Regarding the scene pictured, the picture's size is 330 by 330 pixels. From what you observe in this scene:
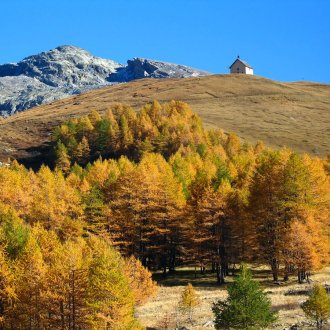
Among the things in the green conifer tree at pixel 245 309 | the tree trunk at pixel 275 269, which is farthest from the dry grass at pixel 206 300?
the green conifer tree at pixel 245 309

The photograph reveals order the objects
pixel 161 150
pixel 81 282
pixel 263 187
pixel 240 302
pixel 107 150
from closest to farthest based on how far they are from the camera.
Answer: pixel 240 302 < pixel 81 282 < pixel 263 187 < pixel 161 150 < pixel 107 150

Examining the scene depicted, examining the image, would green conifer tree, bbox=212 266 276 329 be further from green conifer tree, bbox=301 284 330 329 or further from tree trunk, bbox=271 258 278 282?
tree trunk, bbox=271 258 278 282

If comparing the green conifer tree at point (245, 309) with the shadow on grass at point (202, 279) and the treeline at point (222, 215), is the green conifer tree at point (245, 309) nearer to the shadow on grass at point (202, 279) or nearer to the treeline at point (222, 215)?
the treeline at point (222, 215)

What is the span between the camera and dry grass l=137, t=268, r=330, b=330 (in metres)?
39.2

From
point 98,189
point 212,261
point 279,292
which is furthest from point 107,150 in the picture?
→ point 279,292

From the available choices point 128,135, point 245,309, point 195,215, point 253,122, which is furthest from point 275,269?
point 253,122

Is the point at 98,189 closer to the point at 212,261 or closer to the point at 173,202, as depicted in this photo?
the point at 173,202

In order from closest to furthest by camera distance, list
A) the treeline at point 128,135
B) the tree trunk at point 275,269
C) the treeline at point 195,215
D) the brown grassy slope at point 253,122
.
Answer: the treeline at point 195,215, the tree trunk at point 275,269, the treeline at point 128,135, the brown grassy slope at point 253,122

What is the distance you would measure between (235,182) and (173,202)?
41.4 ft

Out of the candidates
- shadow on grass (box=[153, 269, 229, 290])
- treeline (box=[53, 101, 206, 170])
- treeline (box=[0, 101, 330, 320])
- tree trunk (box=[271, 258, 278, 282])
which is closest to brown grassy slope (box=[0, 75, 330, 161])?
treeline (box=[53, 101, 206, 170])

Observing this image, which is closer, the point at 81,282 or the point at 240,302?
the point at 240,302

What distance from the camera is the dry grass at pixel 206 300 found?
39231 mm

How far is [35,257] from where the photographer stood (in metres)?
38.6

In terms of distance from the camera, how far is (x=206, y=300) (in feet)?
151
